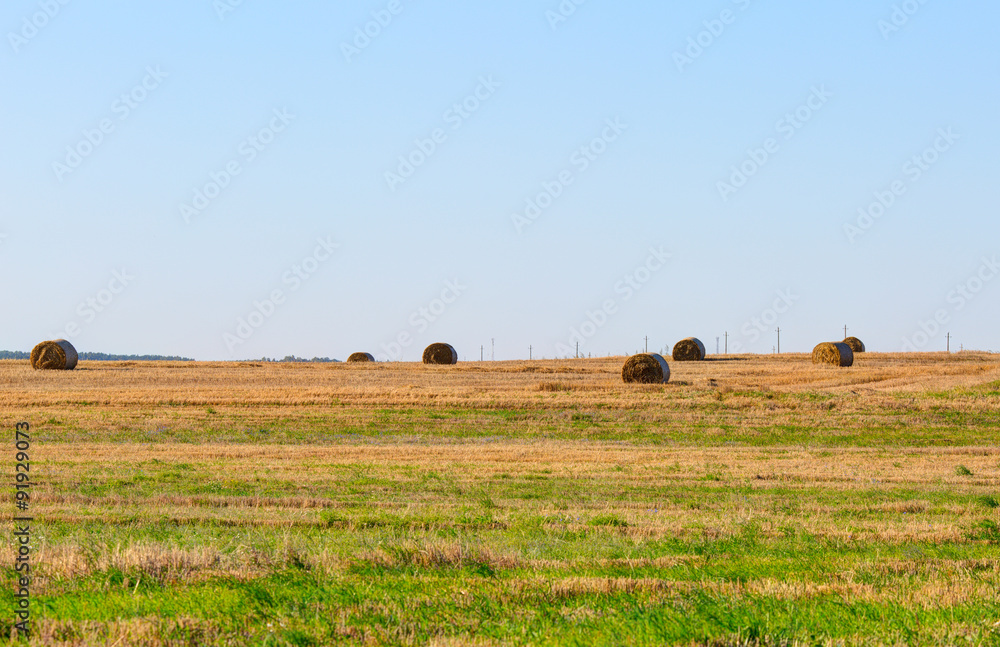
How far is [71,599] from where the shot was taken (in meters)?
7.60

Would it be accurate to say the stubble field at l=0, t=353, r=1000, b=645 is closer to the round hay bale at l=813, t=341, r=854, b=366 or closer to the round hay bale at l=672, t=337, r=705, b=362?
the round hay bale at l=813, t=341, r=854, b=366

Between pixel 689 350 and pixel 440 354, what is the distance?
17.0m

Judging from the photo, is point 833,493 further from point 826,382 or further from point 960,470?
point 826,382

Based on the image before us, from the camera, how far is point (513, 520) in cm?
1305

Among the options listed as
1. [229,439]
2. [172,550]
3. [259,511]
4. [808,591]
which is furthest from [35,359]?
[808,591]

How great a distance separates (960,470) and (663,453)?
6363mm

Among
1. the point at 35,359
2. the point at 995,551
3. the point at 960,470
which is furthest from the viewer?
the point at 35,359

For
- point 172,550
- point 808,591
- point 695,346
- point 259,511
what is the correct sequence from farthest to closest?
→ point 695,346 → point 259,511 → point 172,550 → point 808,591

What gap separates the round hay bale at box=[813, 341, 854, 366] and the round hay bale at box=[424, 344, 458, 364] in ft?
73.0

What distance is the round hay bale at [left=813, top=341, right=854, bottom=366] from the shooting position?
6062 cm

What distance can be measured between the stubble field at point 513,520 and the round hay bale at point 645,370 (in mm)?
9563

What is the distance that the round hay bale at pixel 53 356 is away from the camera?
51.7 m

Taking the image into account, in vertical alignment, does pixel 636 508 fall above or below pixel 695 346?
below

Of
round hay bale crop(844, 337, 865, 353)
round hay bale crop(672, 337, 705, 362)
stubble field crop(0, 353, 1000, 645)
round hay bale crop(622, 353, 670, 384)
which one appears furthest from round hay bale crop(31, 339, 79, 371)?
round hay bale crop(844, 337, 865, 353)
